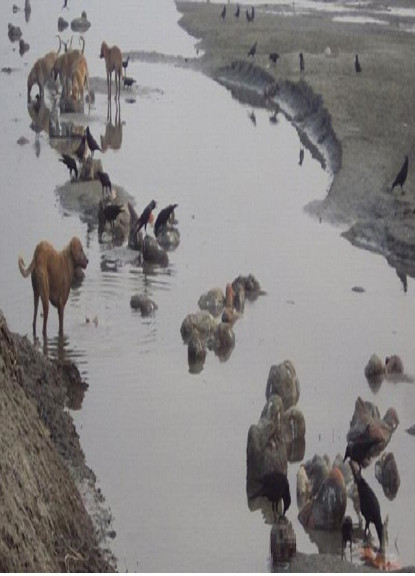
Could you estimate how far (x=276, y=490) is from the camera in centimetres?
584

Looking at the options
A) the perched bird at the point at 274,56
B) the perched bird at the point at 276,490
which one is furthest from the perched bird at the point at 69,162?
the perched bird at the point at 276,490

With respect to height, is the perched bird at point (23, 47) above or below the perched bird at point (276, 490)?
above

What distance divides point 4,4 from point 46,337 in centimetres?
407

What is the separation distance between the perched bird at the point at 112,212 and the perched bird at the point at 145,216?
0.40 feet

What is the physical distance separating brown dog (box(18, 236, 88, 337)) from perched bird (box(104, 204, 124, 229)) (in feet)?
4.35

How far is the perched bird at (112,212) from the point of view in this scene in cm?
895

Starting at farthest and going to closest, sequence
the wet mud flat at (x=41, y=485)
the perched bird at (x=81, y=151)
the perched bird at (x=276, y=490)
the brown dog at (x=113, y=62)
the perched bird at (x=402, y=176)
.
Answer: the brown dog at (x=113, y=62), the perched bird at (x=81, y=151), the perched bird at (x=402, y=176), the perched bird at (x=276, y=490), the wet mud flat at (x=41, y=485)

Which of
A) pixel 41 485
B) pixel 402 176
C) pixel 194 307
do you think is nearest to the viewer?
pixel 41 485

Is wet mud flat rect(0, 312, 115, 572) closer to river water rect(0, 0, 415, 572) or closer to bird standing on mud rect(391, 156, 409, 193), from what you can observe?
river water rect(0, 0, 415, 572)

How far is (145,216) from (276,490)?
11.4 feet

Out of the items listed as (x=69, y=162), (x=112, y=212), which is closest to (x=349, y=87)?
(x=69, y=162)

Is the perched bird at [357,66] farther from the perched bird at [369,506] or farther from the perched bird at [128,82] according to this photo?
the perched bird at [369,506]

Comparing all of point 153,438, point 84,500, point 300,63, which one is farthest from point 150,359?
point 300,63

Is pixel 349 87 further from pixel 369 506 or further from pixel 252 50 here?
pixel 369 506
